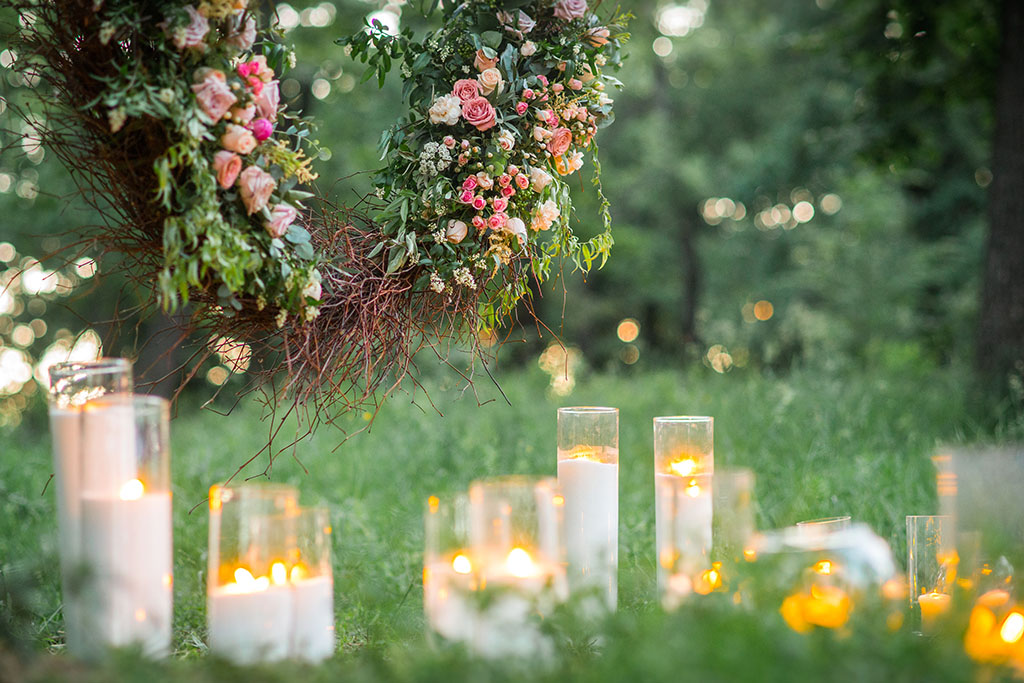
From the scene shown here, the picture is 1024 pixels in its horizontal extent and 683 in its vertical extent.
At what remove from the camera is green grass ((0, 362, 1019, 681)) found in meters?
1.39

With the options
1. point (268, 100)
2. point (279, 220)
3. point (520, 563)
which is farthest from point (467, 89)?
point (520, 563)

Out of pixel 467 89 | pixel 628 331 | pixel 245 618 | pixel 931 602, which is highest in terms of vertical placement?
pixel 628 331

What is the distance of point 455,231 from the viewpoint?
2443 millimetres

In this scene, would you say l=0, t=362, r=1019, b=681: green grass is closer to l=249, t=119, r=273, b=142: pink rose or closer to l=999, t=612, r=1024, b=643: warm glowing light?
l=999, t=612, r=1024, b=643: warm glowing light

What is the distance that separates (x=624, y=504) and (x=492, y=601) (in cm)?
278

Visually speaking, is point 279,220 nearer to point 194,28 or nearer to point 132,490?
point 194,28

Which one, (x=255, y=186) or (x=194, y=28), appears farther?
(x=255, y=186)

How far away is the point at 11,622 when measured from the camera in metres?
1.86

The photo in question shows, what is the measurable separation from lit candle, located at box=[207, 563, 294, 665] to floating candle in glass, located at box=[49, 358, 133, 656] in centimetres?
25

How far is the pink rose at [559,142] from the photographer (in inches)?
102

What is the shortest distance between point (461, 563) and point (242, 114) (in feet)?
3.95

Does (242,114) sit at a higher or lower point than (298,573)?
higher

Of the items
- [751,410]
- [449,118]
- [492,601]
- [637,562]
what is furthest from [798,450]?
[492,601]

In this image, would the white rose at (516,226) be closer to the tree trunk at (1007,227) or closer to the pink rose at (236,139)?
the pink rose at (236,139)
